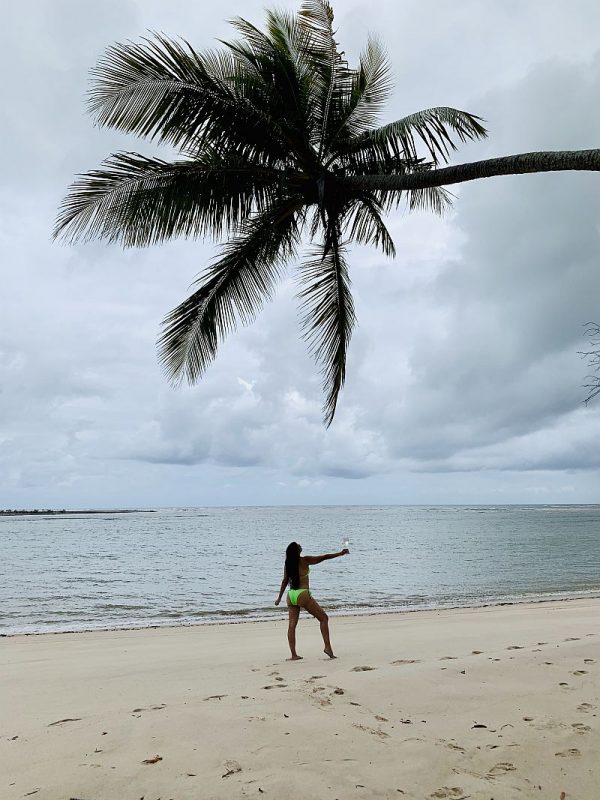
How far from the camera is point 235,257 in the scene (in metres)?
A: 7.53

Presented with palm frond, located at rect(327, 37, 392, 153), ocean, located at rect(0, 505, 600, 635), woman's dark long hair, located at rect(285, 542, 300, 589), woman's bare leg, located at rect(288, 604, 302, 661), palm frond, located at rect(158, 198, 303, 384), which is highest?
palm frond, located at rect(327, 37, 392, 153)

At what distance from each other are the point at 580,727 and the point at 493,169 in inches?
173

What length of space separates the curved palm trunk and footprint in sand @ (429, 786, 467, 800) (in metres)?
4.13

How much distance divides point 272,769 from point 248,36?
6.85 m

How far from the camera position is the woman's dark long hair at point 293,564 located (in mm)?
7911

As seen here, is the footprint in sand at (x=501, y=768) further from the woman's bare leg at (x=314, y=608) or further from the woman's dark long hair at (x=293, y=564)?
the woman's dark long hair at (x=293, y=564)

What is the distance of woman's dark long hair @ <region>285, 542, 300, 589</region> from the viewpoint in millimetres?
7911

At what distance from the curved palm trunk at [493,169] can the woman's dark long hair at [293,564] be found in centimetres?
442

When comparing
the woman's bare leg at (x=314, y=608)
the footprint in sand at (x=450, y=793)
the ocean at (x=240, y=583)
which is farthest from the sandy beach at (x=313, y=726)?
the ocean at (x=240, y=583)

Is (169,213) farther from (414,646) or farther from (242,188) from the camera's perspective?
(414,646)

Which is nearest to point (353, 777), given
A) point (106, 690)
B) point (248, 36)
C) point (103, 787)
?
point (103, 787)

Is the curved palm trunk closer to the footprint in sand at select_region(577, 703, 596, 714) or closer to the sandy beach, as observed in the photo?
the sandy beach

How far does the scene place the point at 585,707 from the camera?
5.40m

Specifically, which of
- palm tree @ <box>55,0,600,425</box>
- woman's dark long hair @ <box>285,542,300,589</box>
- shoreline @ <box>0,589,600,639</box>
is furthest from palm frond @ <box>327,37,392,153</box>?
shoreline @ <box>0,589,600,639</box>
